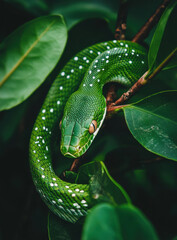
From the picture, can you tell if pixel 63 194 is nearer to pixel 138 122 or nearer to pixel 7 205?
pixel 138 122

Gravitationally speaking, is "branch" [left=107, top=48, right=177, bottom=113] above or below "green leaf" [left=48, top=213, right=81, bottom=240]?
above

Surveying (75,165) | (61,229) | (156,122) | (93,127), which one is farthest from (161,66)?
(61,229)

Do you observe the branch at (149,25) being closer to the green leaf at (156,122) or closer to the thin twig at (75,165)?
the green leaf at (156,122)

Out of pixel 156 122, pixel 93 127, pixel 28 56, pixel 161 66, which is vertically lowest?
pixel 93 127

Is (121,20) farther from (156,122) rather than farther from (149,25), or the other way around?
(156,122)

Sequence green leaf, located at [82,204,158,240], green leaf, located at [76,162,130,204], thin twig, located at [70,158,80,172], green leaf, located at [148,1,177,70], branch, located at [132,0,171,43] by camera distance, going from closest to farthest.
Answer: green leaf, located at [82,204,158,240] < green leaf, located at [76,162,130,204] < green leaf, located at [148,1,177,70] < thin twig, located at [70,158,80,172] < branch, located at [132,0,171,43]

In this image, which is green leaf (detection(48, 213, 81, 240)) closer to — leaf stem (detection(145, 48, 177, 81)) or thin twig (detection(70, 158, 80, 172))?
thin twig (detection(70, 158, 80, 172))

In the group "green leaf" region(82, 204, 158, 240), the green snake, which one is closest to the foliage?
"green leaf" region(82, 204, 158, 240)
